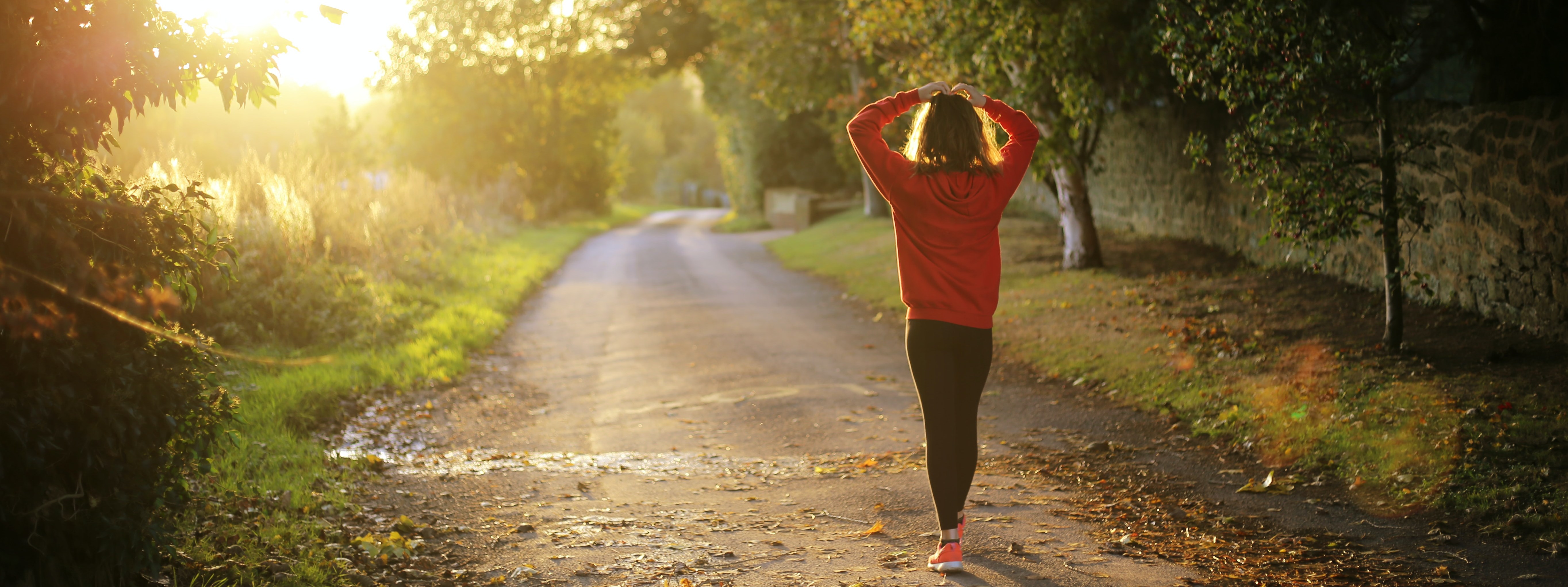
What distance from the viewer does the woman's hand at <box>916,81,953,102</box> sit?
167 inches

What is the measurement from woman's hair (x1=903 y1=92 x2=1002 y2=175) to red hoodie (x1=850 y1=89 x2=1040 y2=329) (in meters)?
0.03

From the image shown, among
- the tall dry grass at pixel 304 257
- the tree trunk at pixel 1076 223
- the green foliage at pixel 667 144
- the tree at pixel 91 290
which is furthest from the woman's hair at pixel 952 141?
the green foliage at pixel 667 144

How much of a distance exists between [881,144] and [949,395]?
106 centimetres

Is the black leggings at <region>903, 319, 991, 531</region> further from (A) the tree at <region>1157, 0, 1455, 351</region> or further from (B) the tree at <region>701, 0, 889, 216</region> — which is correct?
(B) the tree at <region>701, 0, 889, 216</region>

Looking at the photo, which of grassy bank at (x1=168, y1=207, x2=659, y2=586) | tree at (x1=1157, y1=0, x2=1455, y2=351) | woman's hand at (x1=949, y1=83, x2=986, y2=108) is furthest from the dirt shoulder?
grassy bank at (x1=168, y1=207, x2=659, y2=586)

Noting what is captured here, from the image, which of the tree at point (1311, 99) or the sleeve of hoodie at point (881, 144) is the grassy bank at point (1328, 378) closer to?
the tree at point (1311, 99)

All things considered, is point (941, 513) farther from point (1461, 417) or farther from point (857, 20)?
A: point (857, 20)

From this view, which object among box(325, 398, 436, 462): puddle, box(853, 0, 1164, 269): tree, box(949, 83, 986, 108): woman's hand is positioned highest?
box(853, 0, 1164, 269): tree

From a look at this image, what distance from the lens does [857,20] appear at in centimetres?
1535

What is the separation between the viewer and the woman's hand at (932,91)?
4238 mm

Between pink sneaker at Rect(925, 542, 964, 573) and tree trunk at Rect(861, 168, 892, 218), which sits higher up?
tree trunk at Rect(861, 168, 892, 218)

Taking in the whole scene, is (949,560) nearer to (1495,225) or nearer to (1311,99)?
(1311,99)

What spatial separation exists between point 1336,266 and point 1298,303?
1174 mm

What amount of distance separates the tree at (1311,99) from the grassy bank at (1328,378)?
718 millimetres
